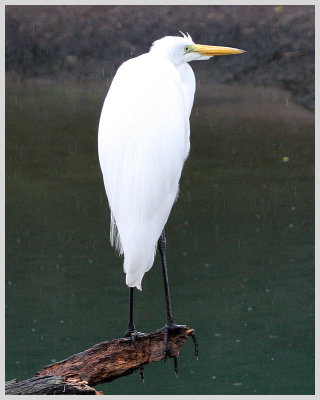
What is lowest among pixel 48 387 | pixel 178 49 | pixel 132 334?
pixel 48 387

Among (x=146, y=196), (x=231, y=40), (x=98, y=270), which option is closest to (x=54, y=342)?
(x=98, y=270)

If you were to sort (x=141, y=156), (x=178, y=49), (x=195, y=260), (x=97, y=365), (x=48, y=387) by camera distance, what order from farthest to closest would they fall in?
(x=195, y=260)
(x=178, y=49)
(x=141, y=156)
(x=97, y=365)
(x=48, y=387)

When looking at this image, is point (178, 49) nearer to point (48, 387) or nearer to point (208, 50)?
point (208, 50)

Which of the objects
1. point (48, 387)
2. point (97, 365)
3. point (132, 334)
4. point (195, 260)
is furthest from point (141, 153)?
point (195, 260)

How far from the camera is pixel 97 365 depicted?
8.93 ft

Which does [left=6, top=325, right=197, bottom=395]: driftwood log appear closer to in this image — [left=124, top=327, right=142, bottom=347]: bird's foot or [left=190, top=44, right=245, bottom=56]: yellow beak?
[left=124, top=327, right=142, bottom=347]: bird's foot

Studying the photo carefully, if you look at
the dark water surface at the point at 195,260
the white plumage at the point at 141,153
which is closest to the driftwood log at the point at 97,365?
the white plumage at the point at 141,153

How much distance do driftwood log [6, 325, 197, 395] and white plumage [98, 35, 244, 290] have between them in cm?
19

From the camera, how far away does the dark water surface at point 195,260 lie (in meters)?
5.11

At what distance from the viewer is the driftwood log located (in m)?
2.58

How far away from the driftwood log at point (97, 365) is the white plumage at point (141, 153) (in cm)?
19

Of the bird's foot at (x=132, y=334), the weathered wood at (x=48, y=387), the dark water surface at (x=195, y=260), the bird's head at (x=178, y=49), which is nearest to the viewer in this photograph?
the weathered wood at (x=48, y=387)

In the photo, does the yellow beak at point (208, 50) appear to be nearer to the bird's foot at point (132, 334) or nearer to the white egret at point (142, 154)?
the white egret at point (142, 154)

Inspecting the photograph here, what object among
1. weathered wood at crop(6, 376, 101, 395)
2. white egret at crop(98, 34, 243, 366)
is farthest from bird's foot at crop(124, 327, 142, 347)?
weathered wood at crop(6, 376, 101, 395)
